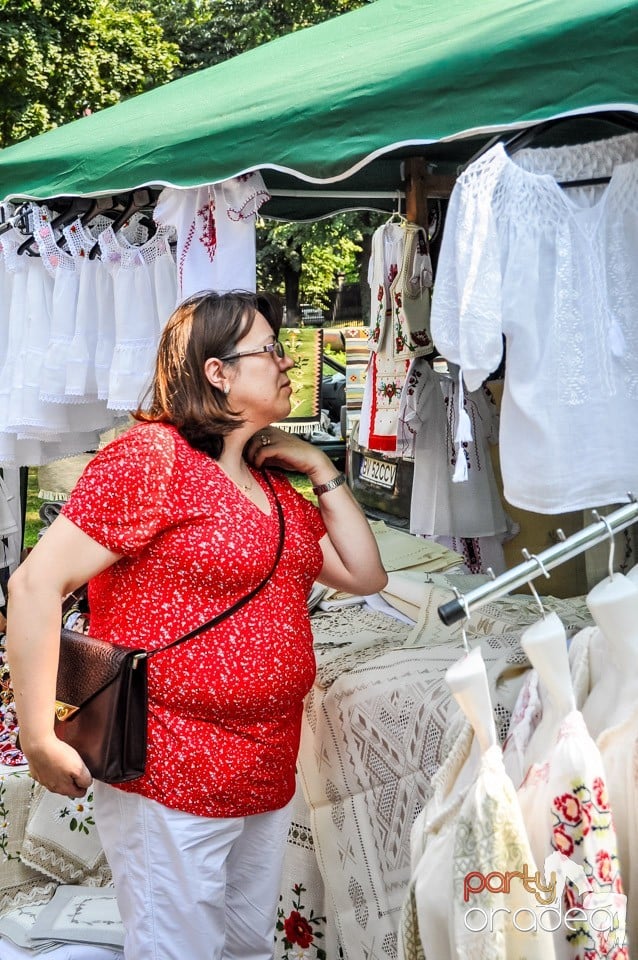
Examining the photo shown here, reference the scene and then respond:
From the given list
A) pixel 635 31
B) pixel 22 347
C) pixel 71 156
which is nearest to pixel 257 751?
pixel 635 31

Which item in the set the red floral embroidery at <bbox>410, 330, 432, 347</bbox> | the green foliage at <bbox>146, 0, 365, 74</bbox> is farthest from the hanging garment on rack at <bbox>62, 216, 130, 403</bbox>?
the green foliage at <bbox>146, 0, 365, 74</bbox>

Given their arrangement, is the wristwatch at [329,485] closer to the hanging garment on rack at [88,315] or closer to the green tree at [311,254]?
the hanging garment on rack at [88,315]

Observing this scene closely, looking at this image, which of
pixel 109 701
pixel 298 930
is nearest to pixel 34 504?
pixel 298 930

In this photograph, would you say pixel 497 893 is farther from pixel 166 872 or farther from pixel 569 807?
pixel 166 872

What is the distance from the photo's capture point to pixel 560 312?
1723mm

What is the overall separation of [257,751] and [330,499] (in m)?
0.64

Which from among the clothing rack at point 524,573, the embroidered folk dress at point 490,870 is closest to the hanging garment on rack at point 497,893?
the embroidered folk dress at point 490,870

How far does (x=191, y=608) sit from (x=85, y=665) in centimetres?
25

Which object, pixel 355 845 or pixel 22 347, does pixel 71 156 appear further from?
pixel 355 845

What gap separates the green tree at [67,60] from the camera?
1124 centimetres

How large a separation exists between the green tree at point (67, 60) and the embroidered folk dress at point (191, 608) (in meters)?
10.5

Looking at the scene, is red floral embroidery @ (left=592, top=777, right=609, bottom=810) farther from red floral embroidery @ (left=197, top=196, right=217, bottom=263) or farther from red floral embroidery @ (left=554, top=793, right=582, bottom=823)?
red floral embroidery @ (left=197, top=196, right=217, bottom=263)

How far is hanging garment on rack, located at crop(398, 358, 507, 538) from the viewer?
3746mm

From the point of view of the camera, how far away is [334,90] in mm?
1969
